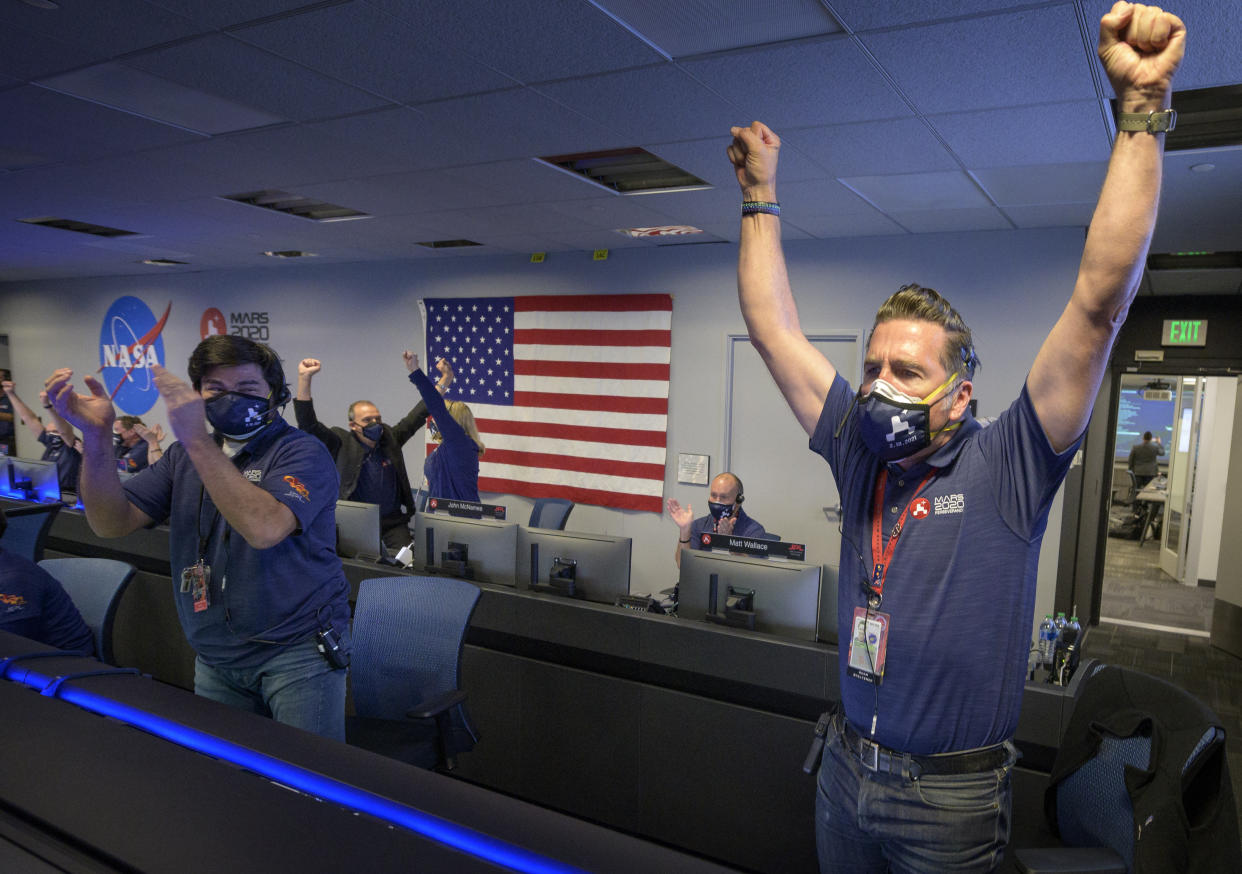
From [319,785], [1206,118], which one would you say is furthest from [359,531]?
[1206,118]

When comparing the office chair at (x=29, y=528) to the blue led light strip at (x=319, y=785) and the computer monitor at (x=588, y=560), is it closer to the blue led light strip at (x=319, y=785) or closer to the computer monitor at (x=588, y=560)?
the computer monitor at (x=588, y=560)

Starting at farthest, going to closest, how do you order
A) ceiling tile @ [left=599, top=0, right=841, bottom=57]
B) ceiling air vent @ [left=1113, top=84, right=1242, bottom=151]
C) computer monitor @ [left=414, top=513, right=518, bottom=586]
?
computer monitor @ [left=414, top=513, right=518, bottom=586], ceiling air vent @ [left=1113, top=84, right=1242, bottom=151], ceiling tile @ [left=599, top=0, right=841, bottom=57]

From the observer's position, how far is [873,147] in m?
3.08

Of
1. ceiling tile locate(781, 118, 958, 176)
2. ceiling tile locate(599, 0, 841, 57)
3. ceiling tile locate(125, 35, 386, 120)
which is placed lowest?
ceiling tile locate(125, 35, 386, 120)

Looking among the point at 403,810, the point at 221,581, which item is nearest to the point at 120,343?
the point at 221,581

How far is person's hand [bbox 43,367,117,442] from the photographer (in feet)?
5.58

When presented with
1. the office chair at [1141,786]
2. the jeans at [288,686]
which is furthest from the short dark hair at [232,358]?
the office chair at [1141,786]

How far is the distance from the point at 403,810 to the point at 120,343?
9.89 m

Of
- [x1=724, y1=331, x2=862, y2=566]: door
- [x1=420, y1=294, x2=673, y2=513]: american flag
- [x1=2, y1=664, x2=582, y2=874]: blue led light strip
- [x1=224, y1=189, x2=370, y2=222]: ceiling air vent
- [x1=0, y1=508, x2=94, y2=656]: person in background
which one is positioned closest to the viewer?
[x1=2, y1=664, x2=582, y2=874]: blue led light strip

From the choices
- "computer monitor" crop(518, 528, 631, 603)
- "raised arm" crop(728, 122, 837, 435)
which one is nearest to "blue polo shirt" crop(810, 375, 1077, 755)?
"raised arm" crop(728, 122, 837, 435)

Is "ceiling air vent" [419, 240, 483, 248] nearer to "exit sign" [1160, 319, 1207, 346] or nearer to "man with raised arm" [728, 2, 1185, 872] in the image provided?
"man with raised arm" [728, 2, 1185, 872]

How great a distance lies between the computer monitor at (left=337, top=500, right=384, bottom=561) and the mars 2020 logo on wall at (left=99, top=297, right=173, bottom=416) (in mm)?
6143

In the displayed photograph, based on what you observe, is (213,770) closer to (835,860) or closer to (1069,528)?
(835,860)

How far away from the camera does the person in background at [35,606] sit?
2.14m
